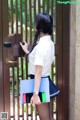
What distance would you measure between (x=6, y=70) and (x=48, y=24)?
0.84 meters

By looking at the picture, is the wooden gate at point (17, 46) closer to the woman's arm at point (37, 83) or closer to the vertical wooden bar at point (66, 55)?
the vertical wooden bar at point (66, 55)

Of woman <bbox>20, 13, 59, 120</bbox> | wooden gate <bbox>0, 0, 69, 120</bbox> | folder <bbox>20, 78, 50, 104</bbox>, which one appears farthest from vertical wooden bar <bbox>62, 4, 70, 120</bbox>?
folder <bbox>20, 78, 50, 104</bbox>

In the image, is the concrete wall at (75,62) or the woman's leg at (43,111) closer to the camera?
the woman's leg at (43,111)

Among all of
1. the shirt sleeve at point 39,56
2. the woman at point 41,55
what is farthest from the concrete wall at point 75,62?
the shirt sleeve at point 39,56

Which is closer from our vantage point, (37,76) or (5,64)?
(37,76)

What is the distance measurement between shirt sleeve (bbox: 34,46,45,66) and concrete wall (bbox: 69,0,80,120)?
0.55 metres

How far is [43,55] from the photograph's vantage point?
9.12 feet

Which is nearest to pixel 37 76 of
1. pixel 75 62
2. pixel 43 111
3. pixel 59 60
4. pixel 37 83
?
pixel 37 83

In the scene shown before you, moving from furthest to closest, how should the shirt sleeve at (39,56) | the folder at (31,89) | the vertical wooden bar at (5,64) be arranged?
the vertical wooden bar at (5,64), the folder at (31,89), the shirt sleeve at (39,56)

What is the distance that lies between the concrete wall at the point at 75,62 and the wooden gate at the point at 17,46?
114mm

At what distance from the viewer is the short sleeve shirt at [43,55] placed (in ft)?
9.10

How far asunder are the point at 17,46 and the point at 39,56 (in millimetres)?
608

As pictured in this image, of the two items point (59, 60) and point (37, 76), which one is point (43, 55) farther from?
point (59, 60)

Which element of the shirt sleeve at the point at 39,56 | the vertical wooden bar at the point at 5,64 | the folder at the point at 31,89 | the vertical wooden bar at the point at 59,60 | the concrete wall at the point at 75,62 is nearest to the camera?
the shirt sleeve at the point at 39,56
